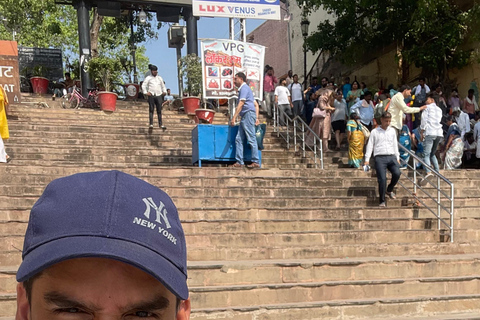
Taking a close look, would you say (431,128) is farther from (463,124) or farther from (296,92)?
(296,92)

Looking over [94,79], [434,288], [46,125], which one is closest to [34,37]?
[94,79]

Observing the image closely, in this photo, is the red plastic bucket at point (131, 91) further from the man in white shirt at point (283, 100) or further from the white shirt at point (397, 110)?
the white shirt at point (397, 110)

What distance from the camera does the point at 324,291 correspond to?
4875 millimetres

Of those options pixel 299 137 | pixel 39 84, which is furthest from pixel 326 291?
pixel 39 84

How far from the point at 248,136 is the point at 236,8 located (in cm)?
314

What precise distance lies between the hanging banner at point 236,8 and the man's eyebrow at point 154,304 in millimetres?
8995

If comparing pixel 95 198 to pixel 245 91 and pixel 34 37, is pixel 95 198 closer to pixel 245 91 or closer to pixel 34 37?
pixel 245 91

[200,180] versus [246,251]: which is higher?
[200,180]

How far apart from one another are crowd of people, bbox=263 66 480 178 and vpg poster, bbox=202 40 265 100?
2.05 meters

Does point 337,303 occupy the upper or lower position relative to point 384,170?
lower

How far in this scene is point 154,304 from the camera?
1056 mm

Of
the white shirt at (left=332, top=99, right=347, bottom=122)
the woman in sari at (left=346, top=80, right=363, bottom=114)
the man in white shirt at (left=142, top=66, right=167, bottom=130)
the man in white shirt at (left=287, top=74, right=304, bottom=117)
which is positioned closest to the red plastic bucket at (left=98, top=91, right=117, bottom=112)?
the man in white shirt at (left=142, top=66, right=167, bottom=130)

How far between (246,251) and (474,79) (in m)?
12.2

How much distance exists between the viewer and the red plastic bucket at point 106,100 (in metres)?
13.0
